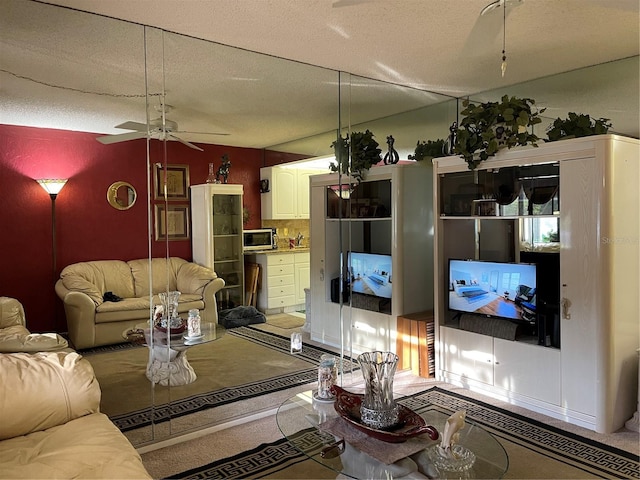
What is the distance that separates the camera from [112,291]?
304cm

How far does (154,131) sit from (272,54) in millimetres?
1040

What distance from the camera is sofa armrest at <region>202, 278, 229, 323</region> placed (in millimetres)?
3336

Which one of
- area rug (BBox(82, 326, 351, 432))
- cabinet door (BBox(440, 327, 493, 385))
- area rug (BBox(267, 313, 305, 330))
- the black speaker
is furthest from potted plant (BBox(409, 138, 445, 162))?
area rug (BBox(82, 326, 351, 432))

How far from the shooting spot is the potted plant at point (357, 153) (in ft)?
13.6

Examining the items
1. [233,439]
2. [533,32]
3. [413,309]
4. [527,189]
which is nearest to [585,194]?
[527,189]

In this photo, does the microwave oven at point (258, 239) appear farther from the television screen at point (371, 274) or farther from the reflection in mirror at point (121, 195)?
the television screen at point (371, 274)

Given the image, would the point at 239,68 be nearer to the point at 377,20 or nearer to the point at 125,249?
the point at 377,20

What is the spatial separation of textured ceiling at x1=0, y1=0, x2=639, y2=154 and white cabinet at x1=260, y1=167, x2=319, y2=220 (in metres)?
0.26

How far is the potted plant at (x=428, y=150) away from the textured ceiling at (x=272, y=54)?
665 millimetres

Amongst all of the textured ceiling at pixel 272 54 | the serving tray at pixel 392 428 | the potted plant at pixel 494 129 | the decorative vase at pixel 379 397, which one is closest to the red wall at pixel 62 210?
the textured ceiling at pixel 272 54

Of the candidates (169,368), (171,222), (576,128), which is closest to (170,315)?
(169,368)

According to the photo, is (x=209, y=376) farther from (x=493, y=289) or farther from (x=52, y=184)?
(x=493, y=289)

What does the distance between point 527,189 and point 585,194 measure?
0.44 m

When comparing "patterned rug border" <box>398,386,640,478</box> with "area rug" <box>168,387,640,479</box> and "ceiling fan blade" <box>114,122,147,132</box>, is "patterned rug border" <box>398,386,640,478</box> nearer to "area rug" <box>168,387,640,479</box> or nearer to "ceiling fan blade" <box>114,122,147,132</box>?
"area rug" <box>168,387,640,479</box>
